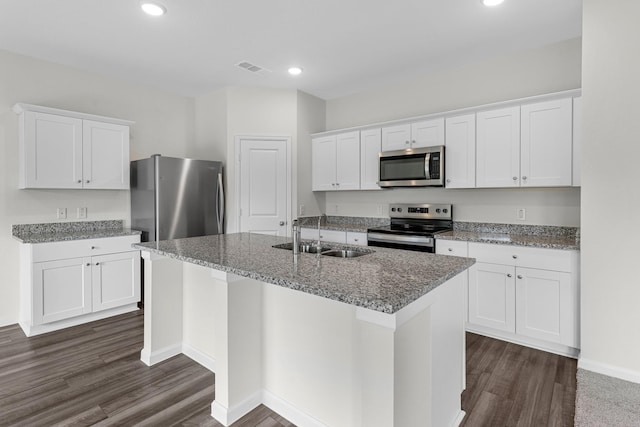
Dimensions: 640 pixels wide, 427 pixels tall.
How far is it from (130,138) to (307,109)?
234 cm

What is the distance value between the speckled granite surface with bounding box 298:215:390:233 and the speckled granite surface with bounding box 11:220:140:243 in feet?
6.97

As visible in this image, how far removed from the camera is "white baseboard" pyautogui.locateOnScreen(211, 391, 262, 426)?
1904 millimetres

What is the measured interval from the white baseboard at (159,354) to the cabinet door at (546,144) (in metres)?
3.38

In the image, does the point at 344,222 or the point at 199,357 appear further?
the point at 344,222

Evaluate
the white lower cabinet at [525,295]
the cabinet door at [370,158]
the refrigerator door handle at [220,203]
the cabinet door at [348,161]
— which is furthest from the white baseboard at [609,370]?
the refrigerator door handle at [220,203]

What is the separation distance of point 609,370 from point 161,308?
330cm

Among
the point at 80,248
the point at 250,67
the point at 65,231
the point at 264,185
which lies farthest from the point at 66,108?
the point at 264,185

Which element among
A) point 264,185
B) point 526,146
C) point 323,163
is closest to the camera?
point 526,146

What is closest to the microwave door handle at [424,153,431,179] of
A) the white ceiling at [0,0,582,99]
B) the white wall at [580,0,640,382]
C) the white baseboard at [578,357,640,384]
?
the white ceiling at [0,0,582,99]

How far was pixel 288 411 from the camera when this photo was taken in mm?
1952

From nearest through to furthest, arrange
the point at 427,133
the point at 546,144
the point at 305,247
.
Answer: the point at 305,247
the point at 546,144
the point at 427,133

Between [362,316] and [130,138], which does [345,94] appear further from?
[362,316]

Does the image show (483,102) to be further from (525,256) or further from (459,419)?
(459,419)

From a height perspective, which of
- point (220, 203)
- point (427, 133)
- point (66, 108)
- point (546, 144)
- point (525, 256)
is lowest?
point (525, 256)
